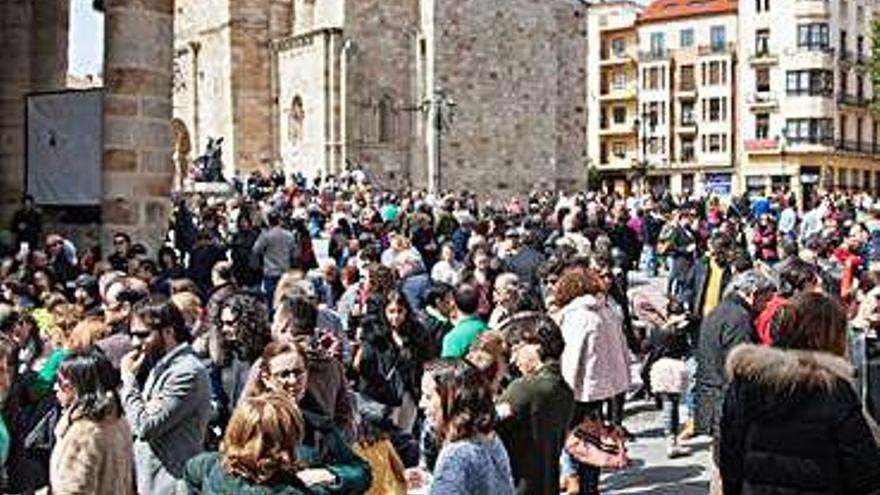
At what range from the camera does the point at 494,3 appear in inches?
1795

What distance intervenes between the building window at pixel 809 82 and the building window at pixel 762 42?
2.08 m

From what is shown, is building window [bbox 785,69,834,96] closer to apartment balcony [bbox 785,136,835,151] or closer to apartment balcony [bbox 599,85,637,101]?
apartment balcony [bbox 785,136,835,151]

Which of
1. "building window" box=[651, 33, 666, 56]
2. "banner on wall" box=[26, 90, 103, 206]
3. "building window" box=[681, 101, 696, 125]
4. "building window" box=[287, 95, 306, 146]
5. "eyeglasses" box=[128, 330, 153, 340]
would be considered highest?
"building window" box=[651, 33, 666, 56]

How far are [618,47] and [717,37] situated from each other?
7.30 m

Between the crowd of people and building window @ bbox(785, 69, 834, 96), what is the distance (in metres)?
54.9

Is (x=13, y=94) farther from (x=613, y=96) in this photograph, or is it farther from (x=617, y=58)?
(x=617, y=58)

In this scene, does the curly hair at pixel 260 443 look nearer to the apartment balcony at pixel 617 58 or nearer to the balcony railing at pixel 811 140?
the balcony railing at pixel 811 140

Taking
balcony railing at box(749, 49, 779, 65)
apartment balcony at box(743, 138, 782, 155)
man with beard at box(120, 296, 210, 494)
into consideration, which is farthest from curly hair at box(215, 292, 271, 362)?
balcony railing at box(749, 49, 779, 65)

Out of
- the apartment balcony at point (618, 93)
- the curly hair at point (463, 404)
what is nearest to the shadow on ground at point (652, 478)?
the curly hair at point (463, 404)

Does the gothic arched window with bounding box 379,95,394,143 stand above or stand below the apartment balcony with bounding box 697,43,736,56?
below

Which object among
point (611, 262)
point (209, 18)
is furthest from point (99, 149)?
point (209, 18)

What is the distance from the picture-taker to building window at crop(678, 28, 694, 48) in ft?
245

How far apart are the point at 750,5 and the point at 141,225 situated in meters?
60.0

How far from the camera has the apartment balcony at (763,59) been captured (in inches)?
2709
